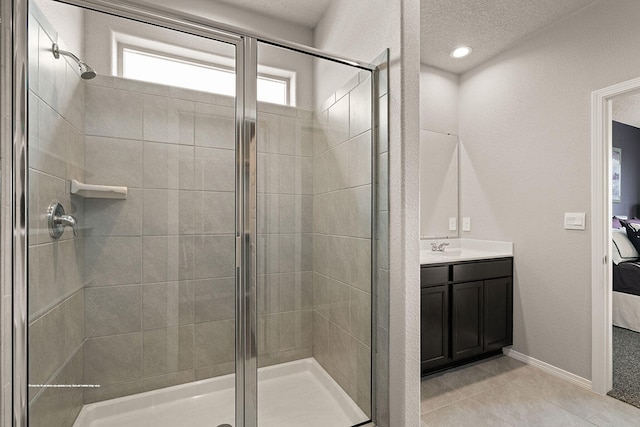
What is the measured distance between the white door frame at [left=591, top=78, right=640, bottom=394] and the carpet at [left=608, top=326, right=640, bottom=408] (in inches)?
3.4

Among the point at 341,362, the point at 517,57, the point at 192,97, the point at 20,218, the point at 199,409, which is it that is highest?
the point at 517,57

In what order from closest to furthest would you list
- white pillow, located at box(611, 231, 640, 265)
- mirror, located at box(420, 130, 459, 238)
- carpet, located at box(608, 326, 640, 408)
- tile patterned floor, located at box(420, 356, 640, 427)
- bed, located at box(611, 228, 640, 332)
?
tile patterned floor, located at box(420, 356, 640, 427)
carpet, located at box(608, 326, 640, 408)
mirror, located at box(420, 130, 459, 238)
bed, located at box(611, 228, 640, 332)
white pillow, located at box(611, 231, 640, 265)

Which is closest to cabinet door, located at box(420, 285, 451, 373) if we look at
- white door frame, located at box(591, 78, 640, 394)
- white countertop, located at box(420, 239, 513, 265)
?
white countertop, located at box(420, 239, 513, 265)

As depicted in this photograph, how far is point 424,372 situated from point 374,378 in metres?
0.83

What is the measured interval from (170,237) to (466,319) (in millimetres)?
2189

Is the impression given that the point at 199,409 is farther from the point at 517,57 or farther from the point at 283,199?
the point at 517,57

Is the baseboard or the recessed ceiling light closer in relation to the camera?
the baseboard

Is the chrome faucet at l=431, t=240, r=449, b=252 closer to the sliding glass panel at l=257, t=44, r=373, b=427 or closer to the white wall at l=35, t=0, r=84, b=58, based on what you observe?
the sliding glass panel at l=257, t=44, r=373, b=427

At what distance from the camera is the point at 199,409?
1.46 meters

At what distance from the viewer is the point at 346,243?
1712mm

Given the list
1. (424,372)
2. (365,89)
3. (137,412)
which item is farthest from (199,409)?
(365,89)

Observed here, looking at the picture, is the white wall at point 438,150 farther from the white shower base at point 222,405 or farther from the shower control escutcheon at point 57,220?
the shower control escutcheon at point 57,220

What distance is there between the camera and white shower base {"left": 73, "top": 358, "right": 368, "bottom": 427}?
140 cm

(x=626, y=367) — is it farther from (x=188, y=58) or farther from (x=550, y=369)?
(x=188, y=58)
